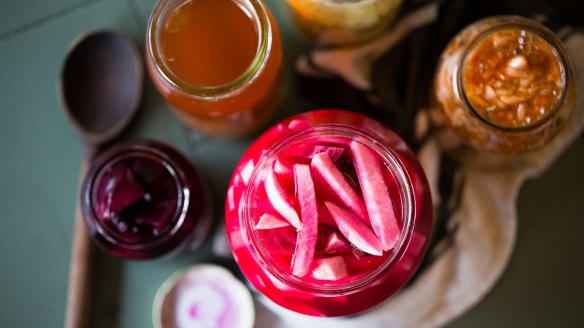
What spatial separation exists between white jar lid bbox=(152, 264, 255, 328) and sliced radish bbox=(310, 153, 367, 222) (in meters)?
0.26

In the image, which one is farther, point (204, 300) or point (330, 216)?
point (204, 300)

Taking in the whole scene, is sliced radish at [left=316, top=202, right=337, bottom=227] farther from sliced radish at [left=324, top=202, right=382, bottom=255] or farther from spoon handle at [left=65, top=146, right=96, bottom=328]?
spoon handle at [left=65, top=146, right=96, bottom=328]

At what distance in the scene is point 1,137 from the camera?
2.52 ft

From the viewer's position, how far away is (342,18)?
64cm

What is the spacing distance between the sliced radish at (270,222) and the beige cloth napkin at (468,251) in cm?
25

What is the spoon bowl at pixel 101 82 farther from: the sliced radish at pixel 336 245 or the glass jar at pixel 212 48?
the sliced radish at pixel 336 245

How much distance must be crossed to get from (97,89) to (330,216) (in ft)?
1.34

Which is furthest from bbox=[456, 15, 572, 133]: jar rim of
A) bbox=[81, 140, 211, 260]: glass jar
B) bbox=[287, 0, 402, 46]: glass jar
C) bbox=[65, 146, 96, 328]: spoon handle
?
bbox=[65, 146, 96, 328]: spoon handle

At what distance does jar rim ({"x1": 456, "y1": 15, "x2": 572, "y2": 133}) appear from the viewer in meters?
0.58

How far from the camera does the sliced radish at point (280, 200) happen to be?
486 millimetres

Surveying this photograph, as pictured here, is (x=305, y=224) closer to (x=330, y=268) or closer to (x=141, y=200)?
(x=330, y=268)

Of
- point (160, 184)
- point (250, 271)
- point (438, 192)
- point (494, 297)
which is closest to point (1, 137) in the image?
point (160, 184)

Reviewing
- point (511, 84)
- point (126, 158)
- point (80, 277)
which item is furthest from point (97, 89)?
point (511, 84)

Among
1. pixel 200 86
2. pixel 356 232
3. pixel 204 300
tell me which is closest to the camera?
pixel 356 232
